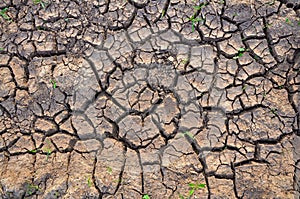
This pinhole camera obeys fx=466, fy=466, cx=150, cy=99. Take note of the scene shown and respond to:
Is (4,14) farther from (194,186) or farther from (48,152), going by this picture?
(194,186)

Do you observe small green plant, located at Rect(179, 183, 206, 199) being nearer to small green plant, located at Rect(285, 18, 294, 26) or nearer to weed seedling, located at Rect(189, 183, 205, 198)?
weed seedling, located at Rect(189, 183, 205, 198)

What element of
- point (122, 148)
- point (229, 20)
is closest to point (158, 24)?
point (229, 20)

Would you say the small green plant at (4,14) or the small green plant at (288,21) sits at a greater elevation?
the small green plant at (4,14)

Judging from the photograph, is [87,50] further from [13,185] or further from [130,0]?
[13,185]

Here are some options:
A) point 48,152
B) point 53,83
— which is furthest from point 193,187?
point 53,83

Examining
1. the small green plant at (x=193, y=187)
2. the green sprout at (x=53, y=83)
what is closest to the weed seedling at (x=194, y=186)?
the small green plant at (x=193, y=187)

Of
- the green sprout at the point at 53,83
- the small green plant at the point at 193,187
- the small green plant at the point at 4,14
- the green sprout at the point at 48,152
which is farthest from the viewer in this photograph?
the small green plant at the point at 4,14

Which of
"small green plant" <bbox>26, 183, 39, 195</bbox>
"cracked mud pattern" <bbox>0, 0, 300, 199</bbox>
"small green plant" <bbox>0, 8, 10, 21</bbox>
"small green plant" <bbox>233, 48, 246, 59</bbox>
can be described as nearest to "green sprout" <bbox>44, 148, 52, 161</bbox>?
"cracked mud pattern" <bbox>0, 0, 300, 199</bbox>

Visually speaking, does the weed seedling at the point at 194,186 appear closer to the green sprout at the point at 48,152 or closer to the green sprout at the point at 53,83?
the green sprout at the point at 48,152
